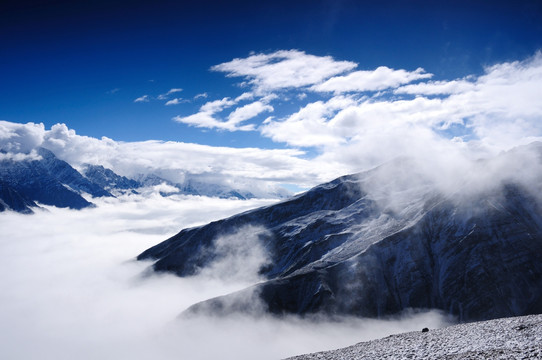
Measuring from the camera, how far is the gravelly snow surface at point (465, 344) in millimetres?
36459

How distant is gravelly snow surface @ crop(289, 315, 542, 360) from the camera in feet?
120

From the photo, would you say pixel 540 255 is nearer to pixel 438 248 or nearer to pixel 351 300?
pixel 438 248

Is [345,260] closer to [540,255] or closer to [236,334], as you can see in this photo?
[236,334]

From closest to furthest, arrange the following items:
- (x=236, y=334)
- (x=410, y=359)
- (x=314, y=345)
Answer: (x=410, y=359), (x=314, y=345), (x=236, y=334)

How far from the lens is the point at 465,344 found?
1736 inches

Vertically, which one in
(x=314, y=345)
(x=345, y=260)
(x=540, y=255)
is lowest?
(x=314, y=345)

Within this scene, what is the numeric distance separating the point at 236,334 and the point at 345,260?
239 ft

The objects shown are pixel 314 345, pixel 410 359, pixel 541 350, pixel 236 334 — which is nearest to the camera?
pixel 541 350

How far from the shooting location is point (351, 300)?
177 meters

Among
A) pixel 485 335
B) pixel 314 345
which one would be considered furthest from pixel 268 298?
pixel 485 335

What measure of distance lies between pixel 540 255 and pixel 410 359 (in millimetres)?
180780

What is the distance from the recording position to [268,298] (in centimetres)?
17762

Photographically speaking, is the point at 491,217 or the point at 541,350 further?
the point at 491,217

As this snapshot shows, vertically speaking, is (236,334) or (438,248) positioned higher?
(438,248)
